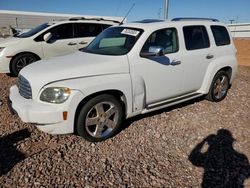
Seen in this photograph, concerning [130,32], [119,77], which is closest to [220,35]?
[130,32]

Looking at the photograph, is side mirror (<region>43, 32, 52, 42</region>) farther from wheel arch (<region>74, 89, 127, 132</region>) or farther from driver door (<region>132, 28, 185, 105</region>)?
wheel arch (<region>74, 89, 127, 132</region>)

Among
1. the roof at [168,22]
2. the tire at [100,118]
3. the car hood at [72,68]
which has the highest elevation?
the roof at [168,22]

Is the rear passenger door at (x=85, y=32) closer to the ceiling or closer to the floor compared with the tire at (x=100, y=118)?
closer to the ceiling

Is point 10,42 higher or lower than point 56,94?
higher

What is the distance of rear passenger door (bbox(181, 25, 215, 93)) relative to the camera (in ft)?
16.2

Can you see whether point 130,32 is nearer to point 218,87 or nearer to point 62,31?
point 218,87

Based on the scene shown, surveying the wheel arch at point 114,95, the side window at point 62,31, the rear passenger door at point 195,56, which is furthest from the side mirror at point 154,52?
the side window at point 62,31

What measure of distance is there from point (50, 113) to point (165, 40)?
7.95 ft

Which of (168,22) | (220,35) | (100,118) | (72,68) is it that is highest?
(168,22)

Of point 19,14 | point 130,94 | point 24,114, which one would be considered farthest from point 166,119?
point 19,14

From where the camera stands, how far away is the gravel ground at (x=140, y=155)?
3227 mm

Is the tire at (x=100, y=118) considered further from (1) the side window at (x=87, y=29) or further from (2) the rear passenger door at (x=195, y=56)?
(1) the side window at (x=87, y=29)

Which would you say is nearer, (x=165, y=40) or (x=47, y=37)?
(x=165, y=40)

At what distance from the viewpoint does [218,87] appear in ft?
19.3
